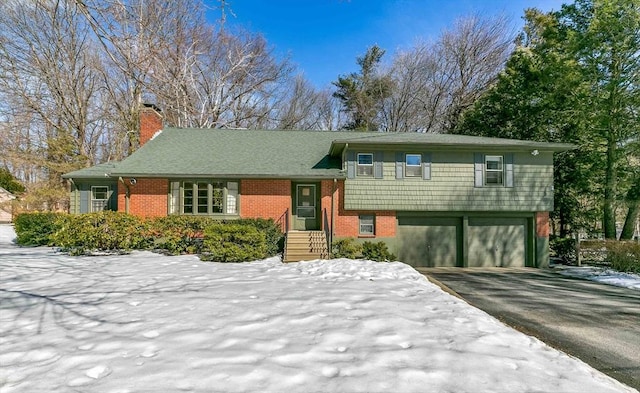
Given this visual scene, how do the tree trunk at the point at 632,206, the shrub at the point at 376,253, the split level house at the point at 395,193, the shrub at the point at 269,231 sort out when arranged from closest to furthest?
1. the shrub at the point at 376,253
2. the shrub at the point at 269,231
3. the split level house at the point at 395,193
4. the tree trunk at the point at 632,206

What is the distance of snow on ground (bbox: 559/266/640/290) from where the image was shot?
31.7ft

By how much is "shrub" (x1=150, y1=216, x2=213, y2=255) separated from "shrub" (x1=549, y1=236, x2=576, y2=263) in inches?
643

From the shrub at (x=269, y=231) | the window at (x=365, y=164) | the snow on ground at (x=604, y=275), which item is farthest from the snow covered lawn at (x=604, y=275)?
the shrub at (x=269, y=231)

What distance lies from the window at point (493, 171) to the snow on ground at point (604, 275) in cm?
437

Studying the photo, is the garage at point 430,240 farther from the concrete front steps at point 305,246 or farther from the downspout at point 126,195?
the downspout at point 126,195

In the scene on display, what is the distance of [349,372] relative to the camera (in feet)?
10.2

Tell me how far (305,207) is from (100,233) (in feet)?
24.9

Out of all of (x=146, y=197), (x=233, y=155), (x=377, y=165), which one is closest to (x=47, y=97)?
(x=146, y=197)

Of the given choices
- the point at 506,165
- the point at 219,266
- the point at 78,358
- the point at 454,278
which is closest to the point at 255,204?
the point at 219,266

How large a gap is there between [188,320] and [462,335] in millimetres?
3968

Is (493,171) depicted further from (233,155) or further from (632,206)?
(233,155)

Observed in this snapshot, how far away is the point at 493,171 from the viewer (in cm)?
1309

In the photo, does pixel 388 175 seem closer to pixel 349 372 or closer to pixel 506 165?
pixel 506 165

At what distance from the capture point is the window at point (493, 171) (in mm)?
13070
